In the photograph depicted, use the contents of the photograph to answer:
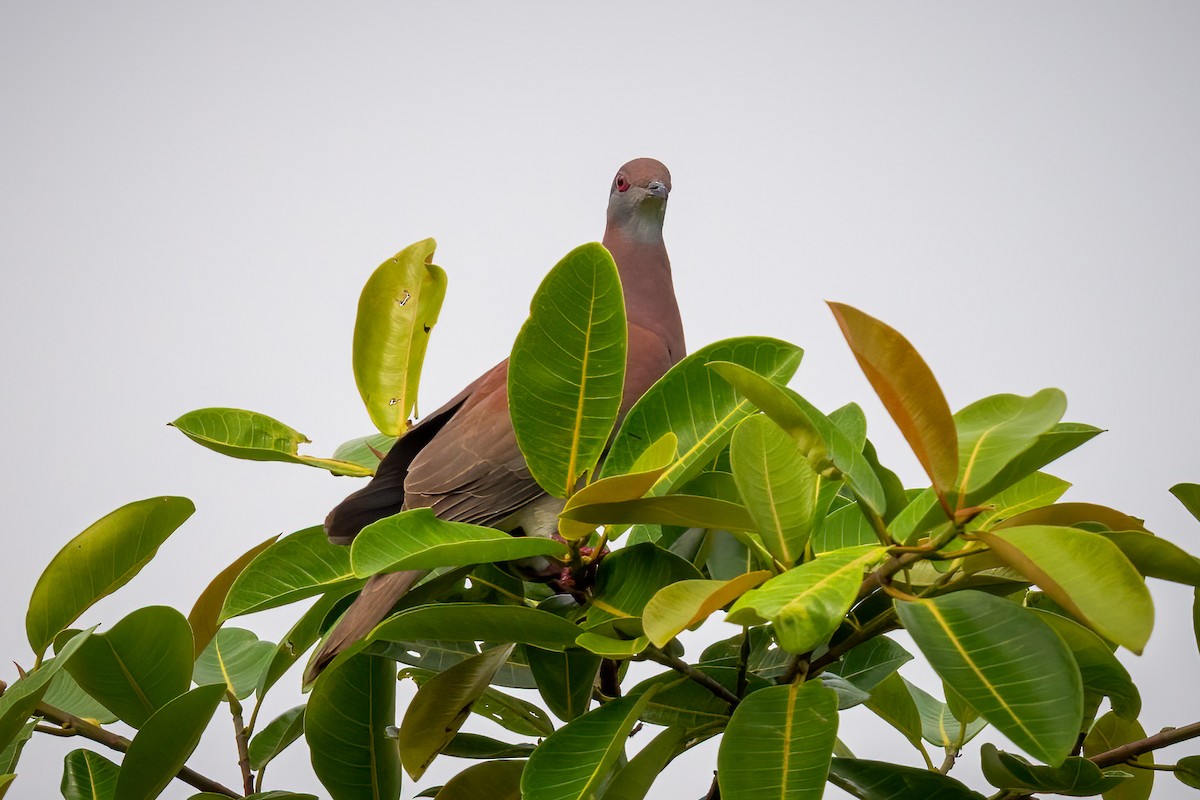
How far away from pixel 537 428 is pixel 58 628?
0.48 metres

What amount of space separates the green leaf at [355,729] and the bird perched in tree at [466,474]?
0.04 metres

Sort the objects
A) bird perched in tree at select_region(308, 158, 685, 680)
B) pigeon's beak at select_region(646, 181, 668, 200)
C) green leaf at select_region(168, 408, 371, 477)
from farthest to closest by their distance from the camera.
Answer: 1. pigeon's beak at select_region(646, 181, 668, 200)
2. green leaf at select_region(168, 408, 371, 477)
3. bird perched in tree at select_region(308, 158, 685, 680)

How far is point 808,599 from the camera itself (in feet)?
1.92

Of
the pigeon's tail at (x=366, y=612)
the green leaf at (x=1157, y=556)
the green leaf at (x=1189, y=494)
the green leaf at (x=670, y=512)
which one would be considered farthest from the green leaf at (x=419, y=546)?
the green leaf at (x=1189, y=494)

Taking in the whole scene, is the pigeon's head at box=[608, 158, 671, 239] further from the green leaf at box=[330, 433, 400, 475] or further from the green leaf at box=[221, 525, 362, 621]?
the green leaf at box=[221, 525, 362, 621]

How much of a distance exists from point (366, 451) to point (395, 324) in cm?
16

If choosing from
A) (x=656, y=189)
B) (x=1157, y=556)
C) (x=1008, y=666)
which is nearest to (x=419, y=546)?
(x=1008, y=666)

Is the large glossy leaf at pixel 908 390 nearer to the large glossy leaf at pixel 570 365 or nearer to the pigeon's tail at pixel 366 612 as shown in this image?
the large glossy leaf at pixel 570 365

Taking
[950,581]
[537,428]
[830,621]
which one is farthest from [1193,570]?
[537,428]

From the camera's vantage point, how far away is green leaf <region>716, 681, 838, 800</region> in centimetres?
67

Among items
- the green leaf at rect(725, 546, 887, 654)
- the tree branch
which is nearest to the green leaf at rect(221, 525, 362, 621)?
the tree branch

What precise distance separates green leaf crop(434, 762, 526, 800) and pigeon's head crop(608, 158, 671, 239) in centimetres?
81

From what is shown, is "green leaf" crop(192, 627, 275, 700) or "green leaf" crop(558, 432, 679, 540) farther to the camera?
"green leaf" crop(192, 627, 275, 700)

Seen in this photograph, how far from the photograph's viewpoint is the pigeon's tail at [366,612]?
0.85 meters
